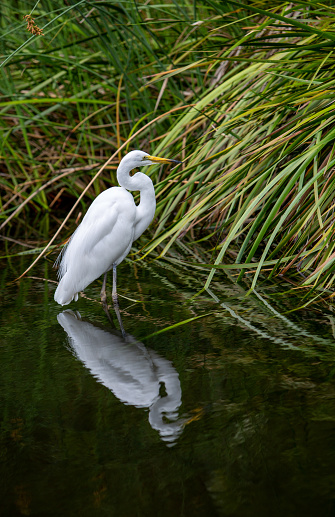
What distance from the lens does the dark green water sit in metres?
1.42

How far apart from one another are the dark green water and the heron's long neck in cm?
52

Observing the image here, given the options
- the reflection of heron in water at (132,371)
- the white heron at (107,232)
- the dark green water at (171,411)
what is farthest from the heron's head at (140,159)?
the reflection of heron in water at (132,371)

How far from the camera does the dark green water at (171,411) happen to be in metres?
1.42

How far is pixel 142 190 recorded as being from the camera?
10.7 ft

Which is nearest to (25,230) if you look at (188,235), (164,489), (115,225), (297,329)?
(188,235)

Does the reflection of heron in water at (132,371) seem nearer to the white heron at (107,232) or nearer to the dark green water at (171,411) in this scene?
the dark green water at (171,411)

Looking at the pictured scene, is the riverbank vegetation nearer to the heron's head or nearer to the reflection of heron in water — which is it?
the heron's head

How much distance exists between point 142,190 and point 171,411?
1.64 meters

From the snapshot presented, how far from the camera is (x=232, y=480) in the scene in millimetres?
1456

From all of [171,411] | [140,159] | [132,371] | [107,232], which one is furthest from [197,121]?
[171,411]

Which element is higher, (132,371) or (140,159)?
(140,159)

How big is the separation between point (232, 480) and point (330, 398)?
499 millimetres

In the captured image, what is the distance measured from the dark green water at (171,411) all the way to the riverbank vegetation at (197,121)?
246 mm

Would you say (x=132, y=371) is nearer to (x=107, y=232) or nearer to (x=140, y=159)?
(x=107, y=232)
